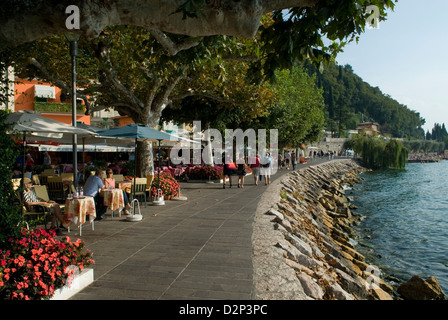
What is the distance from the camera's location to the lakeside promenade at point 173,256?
13.6 feet

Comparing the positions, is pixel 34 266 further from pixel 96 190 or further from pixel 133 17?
pixel 96 190

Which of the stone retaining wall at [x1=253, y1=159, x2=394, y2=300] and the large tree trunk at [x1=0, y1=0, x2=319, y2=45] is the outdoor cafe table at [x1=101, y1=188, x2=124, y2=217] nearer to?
the stone retaining wall at [x1=253, y1=159, x2=394, y2=300]

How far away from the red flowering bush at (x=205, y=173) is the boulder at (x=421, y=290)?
11.6 m

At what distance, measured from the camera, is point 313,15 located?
464 cm

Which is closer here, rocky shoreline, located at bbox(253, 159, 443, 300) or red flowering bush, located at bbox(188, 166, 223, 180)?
rocky shoreline, located at bbox(253, 159, 443, 300)

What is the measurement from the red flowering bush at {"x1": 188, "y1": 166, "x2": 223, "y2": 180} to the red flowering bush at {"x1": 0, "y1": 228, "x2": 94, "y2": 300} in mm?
14768

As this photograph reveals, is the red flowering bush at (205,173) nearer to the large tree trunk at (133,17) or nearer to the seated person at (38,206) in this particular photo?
the seated person at (38,206)

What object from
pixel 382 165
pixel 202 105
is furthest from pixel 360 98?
pixel 202 105

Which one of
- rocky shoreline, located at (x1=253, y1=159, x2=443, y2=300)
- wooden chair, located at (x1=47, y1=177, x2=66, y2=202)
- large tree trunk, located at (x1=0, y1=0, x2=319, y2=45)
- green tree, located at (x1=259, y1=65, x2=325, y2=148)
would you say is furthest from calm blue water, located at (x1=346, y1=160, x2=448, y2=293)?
wooden chair, located at (x1=47, y1=177, x2=66, y2=202)

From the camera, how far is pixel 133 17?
3926mm

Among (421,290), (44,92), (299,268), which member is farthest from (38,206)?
(44,92)

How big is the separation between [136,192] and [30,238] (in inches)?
248

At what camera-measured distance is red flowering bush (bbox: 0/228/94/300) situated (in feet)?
11.6
